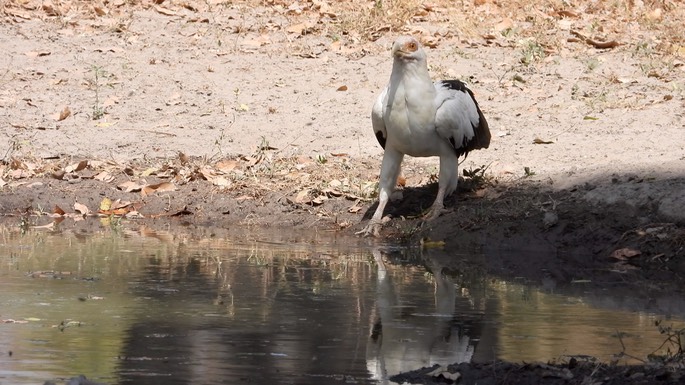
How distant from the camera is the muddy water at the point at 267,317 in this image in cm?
626

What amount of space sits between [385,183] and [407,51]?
1.39 metres

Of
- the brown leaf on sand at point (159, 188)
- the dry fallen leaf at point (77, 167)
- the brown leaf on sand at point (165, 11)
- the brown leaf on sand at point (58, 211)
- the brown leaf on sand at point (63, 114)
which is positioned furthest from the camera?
the brown leaf on sand at point (165, 11)

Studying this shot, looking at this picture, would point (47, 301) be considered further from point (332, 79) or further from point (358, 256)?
point (332, 79)

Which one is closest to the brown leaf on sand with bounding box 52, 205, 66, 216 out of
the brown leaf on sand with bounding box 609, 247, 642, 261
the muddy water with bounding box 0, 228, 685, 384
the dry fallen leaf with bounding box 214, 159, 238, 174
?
the dry fallen leaf with bounding box 214, 159, 238, 174

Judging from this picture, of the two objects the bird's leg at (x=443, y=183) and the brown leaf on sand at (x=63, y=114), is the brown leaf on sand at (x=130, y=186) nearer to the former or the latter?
the brown leaf on sand at (x=63, y=114)

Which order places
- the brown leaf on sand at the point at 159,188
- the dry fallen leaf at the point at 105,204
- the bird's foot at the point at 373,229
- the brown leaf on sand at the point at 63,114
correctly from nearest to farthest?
the bird's foot at the point at 373,229, the dry fallen leaf at the point at 105,204, the brown leaf on sand at the point at 159,188, the brown leaf on sand at the point at 63,114

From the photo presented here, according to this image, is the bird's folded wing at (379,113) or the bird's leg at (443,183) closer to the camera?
the bird's folded wing at (379,113)

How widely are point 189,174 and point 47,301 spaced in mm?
5812

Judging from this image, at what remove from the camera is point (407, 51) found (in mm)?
11180

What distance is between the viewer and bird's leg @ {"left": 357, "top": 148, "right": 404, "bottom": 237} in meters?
11.8

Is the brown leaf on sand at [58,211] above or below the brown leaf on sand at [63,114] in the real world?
below

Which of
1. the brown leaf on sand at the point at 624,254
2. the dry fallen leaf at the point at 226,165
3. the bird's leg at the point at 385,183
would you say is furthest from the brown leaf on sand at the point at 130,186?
the brown leaf on sand at the point at 624,254

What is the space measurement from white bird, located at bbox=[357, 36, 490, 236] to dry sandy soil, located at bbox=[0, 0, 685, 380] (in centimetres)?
37

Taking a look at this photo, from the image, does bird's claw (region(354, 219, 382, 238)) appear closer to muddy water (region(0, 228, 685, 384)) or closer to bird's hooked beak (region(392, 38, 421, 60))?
muddy water (region(0, 228, 685, 384))
